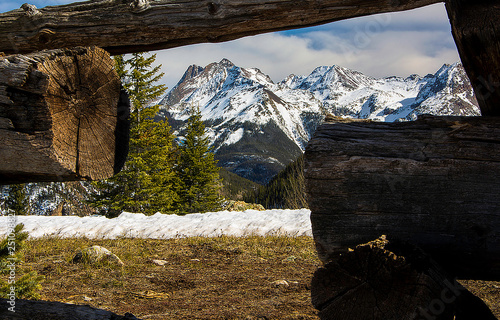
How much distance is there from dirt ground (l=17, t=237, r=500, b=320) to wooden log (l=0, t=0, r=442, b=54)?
3097 mm

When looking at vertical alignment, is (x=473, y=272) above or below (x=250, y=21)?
below

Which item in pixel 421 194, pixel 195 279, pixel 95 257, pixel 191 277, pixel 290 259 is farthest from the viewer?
pixel 290 259

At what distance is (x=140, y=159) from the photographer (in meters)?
21.7

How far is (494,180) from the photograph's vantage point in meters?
2.25

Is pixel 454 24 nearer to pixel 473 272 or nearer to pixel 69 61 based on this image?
pixel 473 272

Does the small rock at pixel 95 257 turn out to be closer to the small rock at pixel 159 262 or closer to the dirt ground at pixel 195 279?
the dirt ground at pixel 195 279

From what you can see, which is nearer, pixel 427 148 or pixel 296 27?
pixel 427 148

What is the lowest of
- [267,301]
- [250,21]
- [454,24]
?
[267,301]

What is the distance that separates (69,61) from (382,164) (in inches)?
87.0

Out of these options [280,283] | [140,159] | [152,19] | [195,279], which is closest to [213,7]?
[152,19]

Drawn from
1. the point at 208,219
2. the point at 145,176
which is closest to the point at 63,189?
the point at 145,176

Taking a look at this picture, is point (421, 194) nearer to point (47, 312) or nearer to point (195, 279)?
point (47, 312)

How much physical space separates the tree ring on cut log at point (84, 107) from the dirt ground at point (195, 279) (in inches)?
94.4

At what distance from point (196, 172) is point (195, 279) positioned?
21.5m
